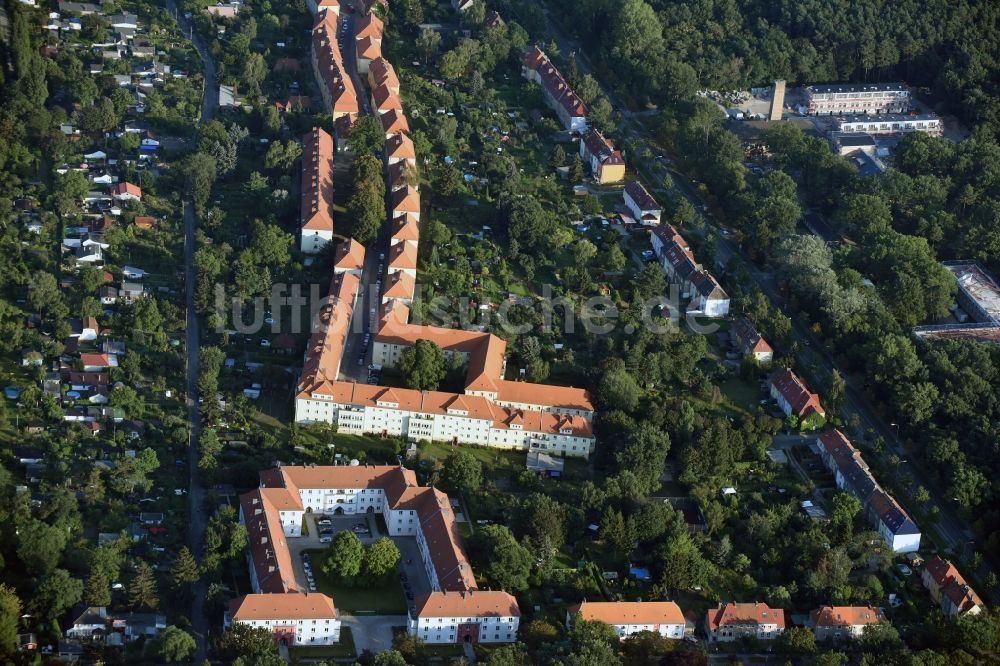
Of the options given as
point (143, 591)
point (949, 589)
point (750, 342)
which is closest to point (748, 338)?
point (750, 342)

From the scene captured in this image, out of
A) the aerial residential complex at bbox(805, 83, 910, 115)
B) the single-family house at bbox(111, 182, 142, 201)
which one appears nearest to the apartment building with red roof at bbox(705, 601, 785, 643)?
the single-family house at bbox(111, 182, 142, 201)

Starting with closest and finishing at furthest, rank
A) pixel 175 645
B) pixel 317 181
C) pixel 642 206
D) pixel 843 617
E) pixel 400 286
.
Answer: pixel 175 645
pixel 843 617
pixel 400 286
pixel 317 181
pixel 642 206

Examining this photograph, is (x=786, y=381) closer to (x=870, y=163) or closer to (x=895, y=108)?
(x=870, y=163)

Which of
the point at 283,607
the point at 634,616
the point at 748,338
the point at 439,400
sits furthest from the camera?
the point at 748,338

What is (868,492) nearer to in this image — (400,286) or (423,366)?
(423,366)

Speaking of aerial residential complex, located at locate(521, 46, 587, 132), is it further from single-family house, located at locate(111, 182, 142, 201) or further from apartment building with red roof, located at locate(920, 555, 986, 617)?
apartment building with red roof, located at locate(920, 555, 986, 617)

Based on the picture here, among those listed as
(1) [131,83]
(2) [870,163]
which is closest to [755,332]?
(2) [870,163]
